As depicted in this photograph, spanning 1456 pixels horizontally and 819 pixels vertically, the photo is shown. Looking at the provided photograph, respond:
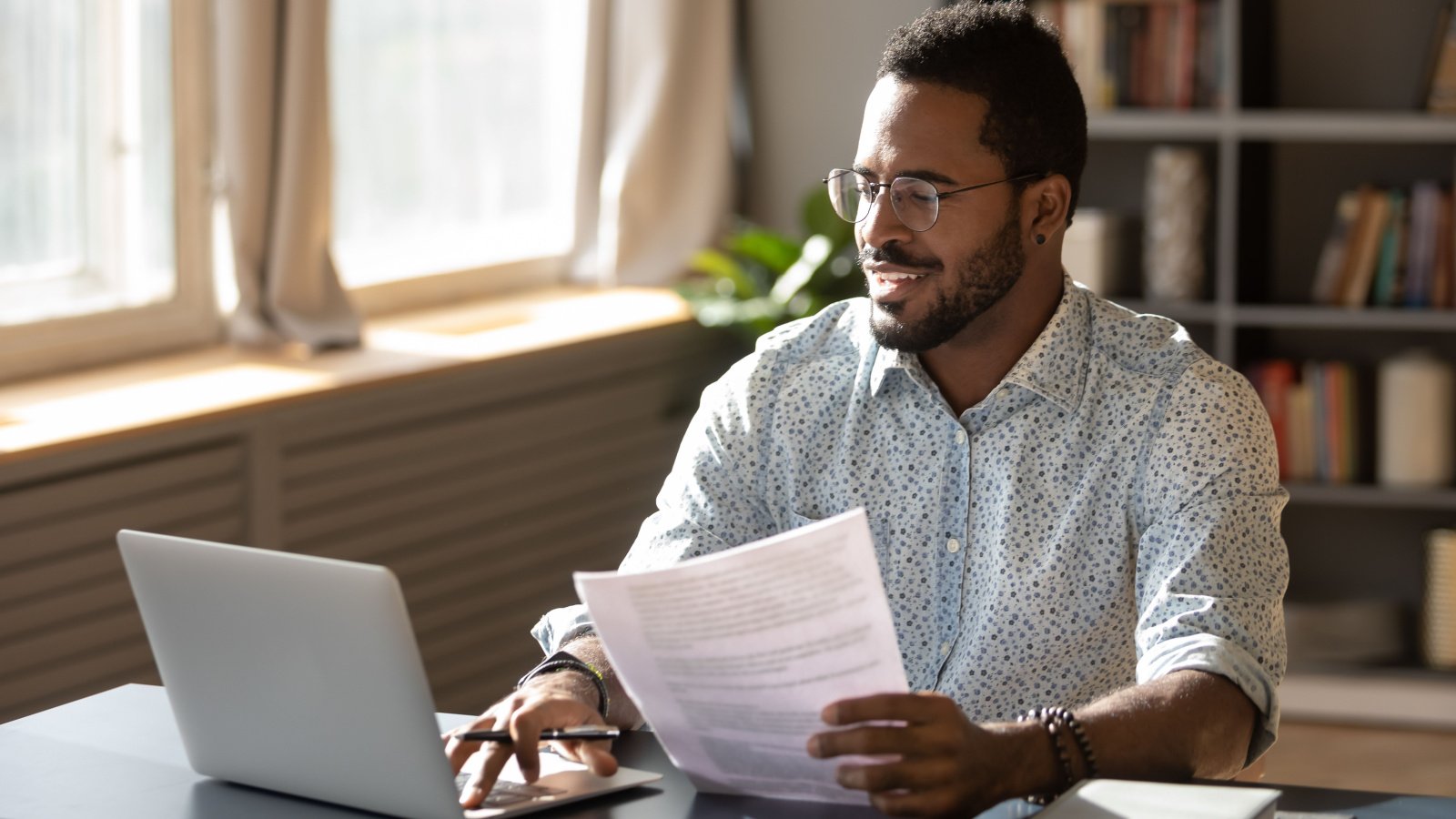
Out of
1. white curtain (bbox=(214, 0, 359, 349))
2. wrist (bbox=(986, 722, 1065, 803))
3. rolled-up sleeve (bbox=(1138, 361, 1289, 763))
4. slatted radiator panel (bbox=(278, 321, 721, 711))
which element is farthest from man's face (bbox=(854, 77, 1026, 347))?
white curtain (bbox=(214, 0, 359, 349))

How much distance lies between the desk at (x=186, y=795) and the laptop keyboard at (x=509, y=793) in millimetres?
24

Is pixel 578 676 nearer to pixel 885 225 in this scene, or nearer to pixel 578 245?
pixel 885 225

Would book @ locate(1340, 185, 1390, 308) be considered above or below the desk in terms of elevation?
above

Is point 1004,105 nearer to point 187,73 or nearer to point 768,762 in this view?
point 768,762

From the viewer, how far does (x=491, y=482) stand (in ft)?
11.1

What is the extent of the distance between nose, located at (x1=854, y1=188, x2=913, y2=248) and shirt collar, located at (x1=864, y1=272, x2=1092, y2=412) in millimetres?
119

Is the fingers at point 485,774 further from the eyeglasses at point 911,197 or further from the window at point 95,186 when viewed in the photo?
the window at point 95,186

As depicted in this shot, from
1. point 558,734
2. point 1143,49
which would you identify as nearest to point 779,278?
point 1143,49

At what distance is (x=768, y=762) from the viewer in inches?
51.9

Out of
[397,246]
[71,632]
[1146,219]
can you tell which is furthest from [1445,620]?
[71,632]

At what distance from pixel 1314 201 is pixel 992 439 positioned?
7.81 feet

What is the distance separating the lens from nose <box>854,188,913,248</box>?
177cm

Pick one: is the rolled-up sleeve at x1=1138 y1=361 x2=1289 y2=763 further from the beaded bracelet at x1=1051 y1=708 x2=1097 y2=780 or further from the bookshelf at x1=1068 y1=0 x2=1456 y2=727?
the bookshelf at x1=1068 y1=0 x2=1456 y2=727

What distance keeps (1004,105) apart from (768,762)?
0.77 m
